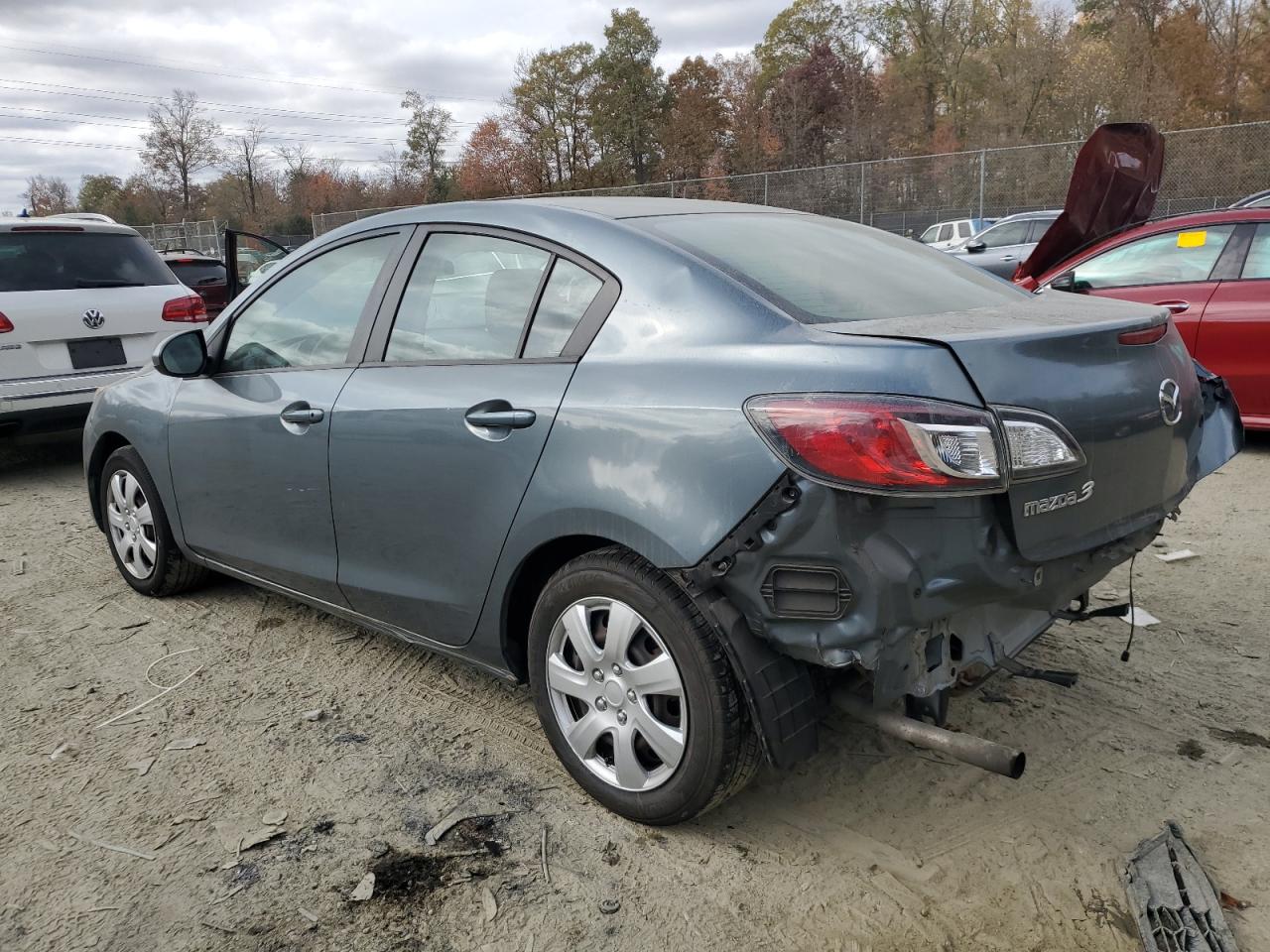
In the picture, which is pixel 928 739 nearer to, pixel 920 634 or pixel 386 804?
pixel 920 634

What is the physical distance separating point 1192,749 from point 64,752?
340 centimetres

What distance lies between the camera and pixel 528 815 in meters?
2.66

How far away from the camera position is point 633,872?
2412 mm

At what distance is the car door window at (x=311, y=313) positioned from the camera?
3281 millimetres

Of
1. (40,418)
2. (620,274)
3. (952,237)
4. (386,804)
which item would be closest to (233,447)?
(386,804)

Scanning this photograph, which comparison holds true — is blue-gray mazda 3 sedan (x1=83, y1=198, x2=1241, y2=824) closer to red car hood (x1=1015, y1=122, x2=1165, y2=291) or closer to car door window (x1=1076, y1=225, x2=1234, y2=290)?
car door window (x1=1076, y1=225, x2=1234, y2=290)

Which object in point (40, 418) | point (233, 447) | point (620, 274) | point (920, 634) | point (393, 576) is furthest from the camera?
point (40, 418)

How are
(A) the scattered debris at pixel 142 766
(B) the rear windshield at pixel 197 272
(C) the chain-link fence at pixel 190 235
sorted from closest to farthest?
(A) the scattered debris at pixel 142 766 < (B) the rear windshield at pixel 197 272 < (C) the chain-link fence at pixel 190 235

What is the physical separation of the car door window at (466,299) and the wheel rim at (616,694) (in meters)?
0.80

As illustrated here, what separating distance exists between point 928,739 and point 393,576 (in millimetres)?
1658

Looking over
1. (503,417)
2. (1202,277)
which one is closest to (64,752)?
(503,417)

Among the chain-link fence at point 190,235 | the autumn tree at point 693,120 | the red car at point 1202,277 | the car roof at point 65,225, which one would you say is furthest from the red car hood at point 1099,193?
the autumn tree at point 693,120

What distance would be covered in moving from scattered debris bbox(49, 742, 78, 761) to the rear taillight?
2.85 metres

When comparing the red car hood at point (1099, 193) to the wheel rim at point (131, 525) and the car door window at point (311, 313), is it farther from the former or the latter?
the wheel rim at point (131, 525)
